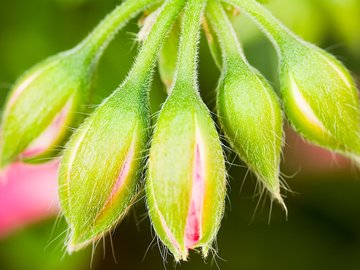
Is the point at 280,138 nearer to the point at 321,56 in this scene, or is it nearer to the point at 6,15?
the point at 321,56

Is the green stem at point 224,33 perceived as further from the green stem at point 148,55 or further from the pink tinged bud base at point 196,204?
the pink tinged bud base at point 196,204

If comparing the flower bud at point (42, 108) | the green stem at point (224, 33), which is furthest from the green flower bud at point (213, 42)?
the flower bud at point (42, 108)

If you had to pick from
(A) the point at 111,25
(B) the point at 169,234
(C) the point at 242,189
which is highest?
(A) the point at 111,25

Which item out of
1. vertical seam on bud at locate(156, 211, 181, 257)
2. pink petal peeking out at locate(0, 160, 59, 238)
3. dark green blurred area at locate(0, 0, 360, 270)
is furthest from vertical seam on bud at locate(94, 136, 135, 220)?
pink petal peeking out at locate(0, 160, 59, 238)

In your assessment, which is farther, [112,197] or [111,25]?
[111,25]

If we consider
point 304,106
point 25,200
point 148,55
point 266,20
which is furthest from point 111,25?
point 25,200

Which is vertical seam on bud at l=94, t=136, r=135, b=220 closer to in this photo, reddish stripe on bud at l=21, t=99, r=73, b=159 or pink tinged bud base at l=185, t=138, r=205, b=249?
pink tinged bud base at l=185, t=138, r=205, b=249

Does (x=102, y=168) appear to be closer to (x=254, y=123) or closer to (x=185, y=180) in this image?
(x=185, y=180)
